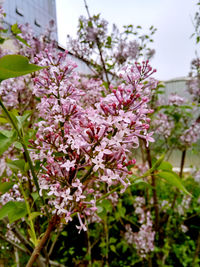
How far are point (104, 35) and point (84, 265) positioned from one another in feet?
5.27

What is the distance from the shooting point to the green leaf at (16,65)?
311mm

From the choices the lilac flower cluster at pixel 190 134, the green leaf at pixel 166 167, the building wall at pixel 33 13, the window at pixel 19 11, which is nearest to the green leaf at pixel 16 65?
the green leaf at pixel 166 167

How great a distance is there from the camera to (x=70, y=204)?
45 cm

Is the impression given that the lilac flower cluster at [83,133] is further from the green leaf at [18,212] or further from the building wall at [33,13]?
the building wall at [33,13]

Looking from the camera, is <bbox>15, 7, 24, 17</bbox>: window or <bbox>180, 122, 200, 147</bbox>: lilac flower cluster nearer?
<bbox>15, 7, 24, 17</bbox>: window

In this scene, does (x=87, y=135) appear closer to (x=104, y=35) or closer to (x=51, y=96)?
(x=51, y=96)

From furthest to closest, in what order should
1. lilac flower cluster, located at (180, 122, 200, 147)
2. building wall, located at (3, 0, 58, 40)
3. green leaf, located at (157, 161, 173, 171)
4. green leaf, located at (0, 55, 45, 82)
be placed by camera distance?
lilac flower cluster, located at (180, 122, 200, 147), building wall, located at (3, 0, 58, 40), green leaf, located at (157, 161, 173, 171), green leaf, located at (0, 55, 45, 82)

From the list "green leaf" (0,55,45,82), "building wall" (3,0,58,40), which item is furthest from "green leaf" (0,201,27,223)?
"building wall" (3,0,58,40)

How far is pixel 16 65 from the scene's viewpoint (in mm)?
317

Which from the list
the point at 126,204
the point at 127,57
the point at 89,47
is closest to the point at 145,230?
the point at 126,204

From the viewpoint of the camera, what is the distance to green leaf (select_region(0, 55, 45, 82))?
1.02 feet

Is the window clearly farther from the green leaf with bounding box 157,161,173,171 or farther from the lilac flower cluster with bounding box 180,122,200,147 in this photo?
the lilac flower cluster with bounding box 180,122,200,147

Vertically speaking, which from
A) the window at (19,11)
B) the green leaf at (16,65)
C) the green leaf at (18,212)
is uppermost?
the window at (19,11)

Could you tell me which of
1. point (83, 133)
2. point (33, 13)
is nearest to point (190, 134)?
point (33, 13)
